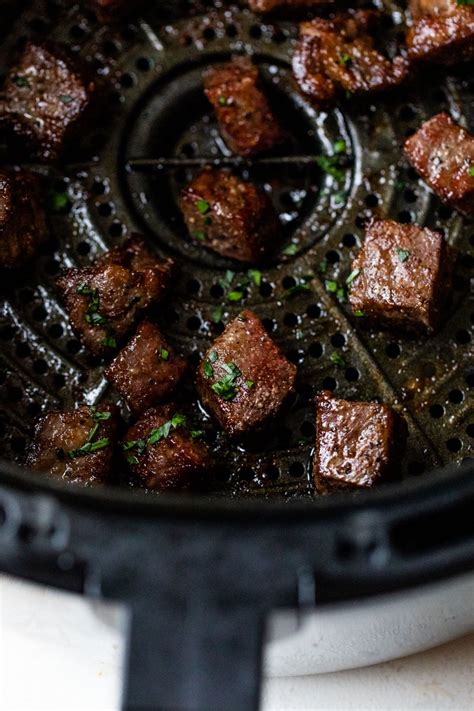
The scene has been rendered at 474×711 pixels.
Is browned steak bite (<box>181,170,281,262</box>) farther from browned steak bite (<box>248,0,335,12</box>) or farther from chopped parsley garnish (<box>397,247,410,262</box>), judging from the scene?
browned steak bite (<box>248,0,335,12</box>)

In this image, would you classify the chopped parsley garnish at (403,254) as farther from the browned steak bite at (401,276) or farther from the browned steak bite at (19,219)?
the browned steak bite at (19,219)

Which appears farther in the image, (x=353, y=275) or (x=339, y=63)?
(x=339, y=63)

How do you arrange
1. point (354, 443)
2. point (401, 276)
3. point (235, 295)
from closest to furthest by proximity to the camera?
1. point (354, 443)
2. point (401, 276)
3. point (235, 295)

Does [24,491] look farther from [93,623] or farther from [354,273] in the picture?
[354,273]

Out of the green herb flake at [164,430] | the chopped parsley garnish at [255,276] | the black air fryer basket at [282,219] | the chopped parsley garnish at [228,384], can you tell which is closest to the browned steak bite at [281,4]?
the black air fryer basket at [282,219]

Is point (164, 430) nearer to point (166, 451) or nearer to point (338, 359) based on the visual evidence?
point (166, 451)

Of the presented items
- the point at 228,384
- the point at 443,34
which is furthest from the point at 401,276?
the point at 443,34

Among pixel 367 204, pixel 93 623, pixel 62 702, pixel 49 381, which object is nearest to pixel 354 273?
pixel 367 204
